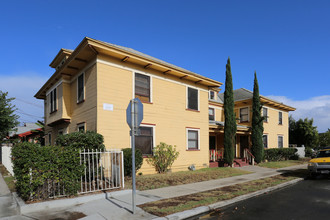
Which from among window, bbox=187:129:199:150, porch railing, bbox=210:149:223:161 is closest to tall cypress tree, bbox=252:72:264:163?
porch railing, bbox=210:149:223:161

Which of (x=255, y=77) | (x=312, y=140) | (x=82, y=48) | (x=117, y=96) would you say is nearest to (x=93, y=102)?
(x=117, y=96)

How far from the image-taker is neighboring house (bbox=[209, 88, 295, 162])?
2056 centimetres

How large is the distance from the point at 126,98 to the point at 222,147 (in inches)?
477

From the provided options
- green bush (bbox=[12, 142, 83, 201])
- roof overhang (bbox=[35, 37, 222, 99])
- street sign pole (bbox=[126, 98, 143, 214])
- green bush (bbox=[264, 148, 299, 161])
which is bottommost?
green bush (bbox=[264, 148, 299, 161])

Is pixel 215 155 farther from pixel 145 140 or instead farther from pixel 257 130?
pixel 145 140

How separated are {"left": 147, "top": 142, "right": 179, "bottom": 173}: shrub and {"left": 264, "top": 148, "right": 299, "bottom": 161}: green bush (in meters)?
12.3

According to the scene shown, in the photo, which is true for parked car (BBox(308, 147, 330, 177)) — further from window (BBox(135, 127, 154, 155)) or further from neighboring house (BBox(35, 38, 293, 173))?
window (BBox(135, 127, 154, 155))

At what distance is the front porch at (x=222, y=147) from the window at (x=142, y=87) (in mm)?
6812

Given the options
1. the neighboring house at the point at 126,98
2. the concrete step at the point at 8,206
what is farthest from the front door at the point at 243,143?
the concrete step at the point at 8,206

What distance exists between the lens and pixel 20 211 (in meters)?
5.77

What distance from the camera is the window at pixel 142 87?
1213 cm

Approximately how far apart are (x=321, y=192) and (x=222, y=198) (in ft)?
14.4

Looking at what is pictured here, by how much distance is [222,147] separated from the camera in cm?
2045

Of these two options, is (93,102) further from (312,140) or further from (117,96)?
(312,140)
